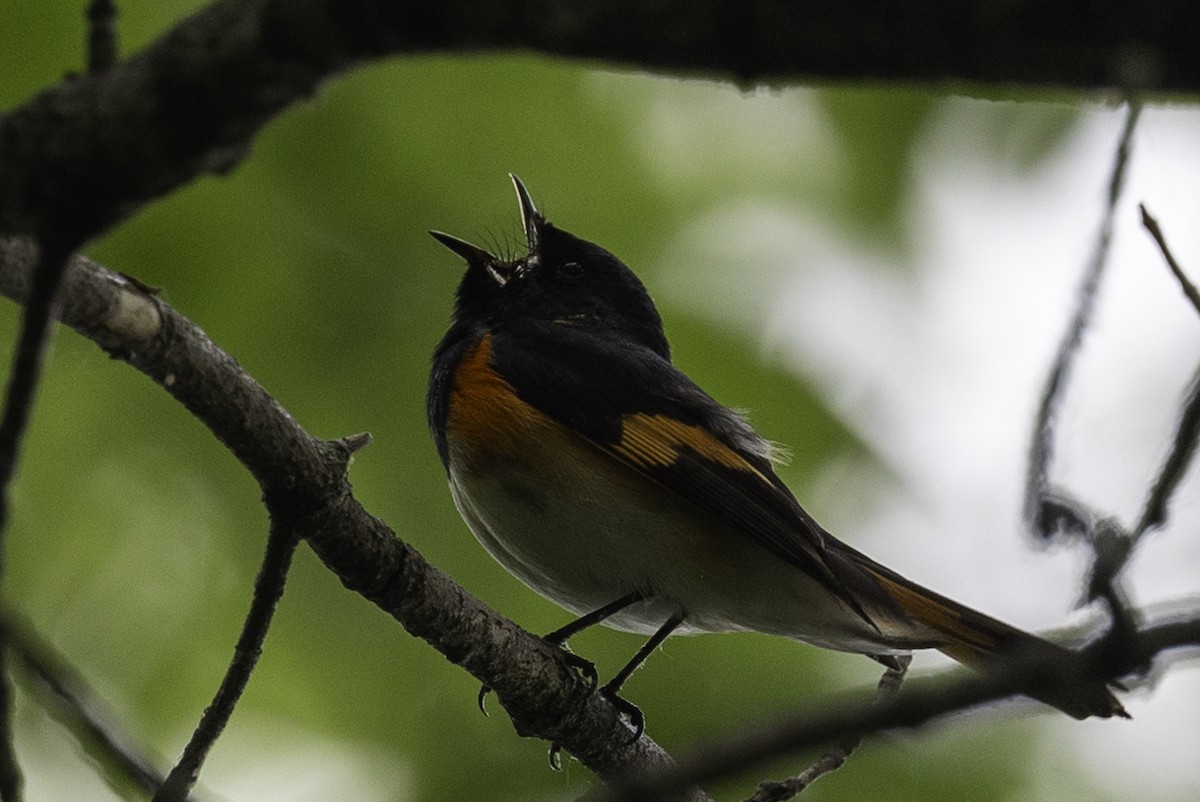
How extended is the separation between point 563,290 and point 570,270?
0.22 feet

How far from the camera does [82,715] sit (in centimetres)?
150

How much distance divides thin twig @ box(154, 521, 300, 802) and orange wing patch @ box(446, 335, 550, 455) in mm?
1075

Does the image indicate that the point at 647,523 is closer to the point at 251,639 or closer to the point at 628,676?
the point at 628,676

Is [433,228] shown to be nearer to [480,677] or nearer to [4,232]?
[480,677]

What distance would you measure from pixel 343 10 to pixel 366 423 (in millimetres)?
2812

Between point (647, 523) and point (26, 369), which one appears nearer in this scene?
point (26, 369)

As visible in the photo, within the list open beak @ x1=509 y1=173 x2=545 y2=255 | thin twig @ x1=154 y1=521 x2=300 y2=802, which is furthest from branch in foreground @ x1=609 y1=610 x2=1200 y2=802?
open beak @ x1=509 y1=173 x2=545 y2=255

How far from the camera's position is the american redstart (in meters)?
3.23

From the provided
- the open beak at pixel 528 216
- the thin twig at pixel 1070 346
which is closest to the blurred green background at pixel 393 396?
the open beak at pixel 528 216

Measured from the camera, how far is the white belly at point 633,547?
10.6 feet

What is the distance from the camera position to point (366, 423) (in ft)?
12.8

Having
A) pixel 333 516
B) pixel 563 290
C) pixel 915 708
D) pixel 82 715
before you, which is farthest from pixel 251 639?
pixel 563 290

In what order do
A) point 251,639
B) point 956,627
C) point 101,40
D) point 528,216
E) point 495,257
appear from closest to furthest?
1. point 101,40
2. point 251,639
3. point 956,627
4. point 528,216
5. point 495,257

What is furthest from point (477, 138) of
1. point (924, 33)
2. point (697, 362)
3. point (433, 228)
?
point (924, 33)
